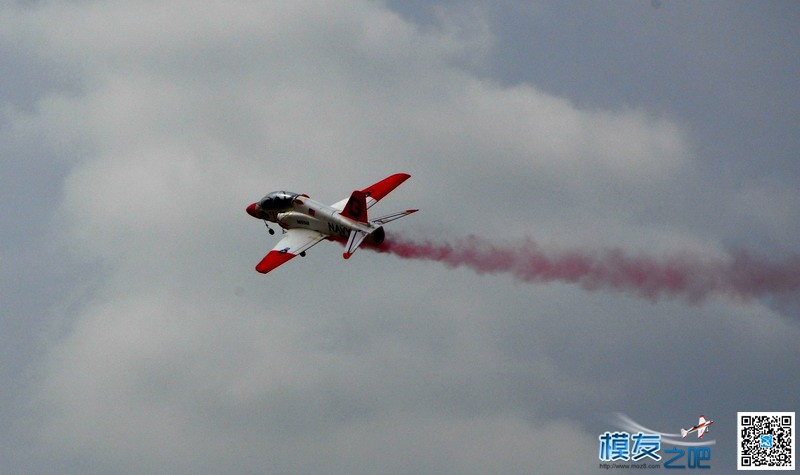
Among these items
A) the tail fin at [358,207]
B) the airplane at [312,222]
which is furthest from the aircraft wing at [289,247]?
the tail fin at [358,207]

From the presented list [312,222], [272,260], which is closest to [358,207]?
[312,222]

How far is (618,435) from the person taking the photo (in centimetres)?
8475

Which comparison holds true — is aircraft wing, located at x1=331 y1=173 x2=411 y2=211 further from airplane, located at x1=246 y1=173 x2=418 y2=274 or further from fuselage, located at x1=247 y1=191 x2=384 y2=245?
fuselage, located at x1=247 y1=191 x2=384 y2=245

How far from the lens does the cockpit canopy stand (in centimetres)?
9512

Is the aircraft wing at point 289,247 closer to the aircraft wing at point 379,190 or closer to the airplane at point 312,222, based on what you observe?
the airplane at point 312,222

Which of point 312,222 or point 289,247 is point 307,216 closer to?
point 312,222

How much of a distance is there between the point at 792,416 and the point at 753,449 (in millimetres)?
3532

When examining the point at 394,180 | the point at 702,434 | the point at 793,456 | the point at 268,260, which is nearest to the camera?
the point at 793,456

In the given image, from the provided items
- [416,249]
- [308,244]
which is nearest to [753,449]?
[416,249]

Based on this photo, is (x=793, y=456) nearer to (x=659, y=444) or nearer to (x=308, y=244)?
(x=659, y=444)

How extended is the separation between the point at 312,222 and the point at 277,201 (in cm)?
416

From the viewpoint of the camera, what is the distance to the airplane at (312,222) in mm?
89463

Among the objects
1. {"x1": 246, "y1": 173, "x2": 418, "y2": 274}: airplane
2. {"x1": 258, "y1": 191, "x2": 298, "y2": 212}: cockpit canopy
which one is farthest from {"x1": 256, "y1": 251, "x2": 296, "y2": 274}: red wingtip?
{"x1": 258, "y1": 191, "x2": 298, "y2": 212}: cockpit canopy

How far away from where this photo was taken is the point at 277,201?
95688mm
